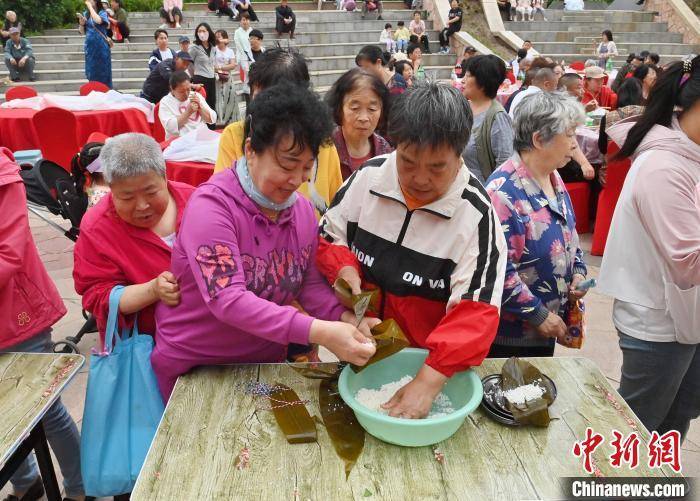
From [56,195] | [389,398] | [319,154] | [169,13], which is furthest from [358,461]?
[169,13]

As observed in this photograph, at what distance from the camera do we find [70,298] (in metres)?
4.11

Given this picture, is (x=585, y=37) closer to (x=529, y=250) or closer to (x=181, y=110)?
(x=181, y=110)

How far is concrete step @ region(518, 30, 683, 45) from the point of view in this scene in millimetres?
15570

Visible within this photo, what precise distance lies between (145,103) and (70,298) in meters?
3.89

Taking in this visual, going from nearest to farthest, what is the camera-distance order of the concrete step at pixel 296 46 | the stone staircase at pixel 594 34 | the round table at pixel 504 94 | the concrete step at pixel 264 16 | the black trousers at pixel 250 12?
1. the round table at pixel 504 94
2. the concrete step at pixel 296 46
3. the stone staircase at pixel 594 34
4. the black trousers at pixel 250 12
5. the concrete step at pixel 264 16

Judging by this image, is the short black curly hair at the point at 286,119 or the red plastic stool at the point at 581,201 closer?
the short black curly hair at the point at 286,119

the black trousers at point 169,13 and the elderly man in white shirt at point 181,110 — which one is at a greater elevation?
the black trousers at point 169,13

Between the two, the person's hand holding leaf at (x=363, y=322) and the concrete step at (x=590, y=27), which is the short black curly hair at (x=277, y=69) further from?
the concrete step at (x=590, y=27)

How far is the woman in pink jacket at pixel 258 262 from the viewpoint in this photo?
1.32 m

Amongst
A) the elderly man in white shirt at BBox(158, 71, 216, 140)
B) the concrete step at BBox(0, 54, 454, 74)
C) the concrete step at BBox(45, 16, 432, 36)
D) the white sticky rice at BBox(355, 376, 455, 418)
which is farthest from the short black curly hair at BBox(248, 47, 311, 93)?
the concrete step at BBox(45, 16, 432, 36)

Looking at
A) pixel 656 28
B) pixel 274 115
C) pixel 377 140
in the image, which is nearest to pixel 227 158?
pixel 377 140

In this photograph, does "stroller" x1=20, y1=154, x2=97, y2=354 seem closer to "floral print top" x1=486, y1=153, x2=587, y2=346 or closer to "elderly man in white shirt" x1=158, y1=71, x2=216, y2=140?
"elderly man in white shirt" x1=158, y1=71, x2=216, y2=140

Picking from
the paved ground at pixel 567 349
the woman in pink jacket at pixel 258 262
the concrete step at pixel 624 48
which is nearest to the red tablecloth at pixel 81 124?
the paved ground at pixel 567 349

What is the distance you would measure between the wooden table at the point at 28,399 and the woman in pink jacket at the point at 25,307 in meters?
0.18
